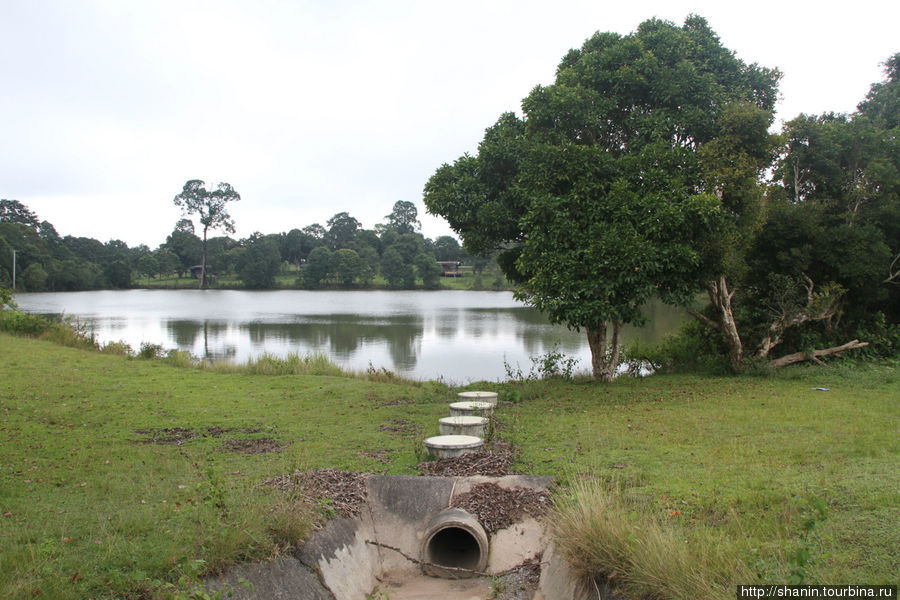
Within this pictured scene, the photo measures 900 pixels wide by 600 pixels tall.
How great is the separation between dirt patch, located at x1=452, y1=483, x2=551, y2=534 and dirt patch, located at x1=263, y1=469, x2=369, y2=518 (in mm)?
921

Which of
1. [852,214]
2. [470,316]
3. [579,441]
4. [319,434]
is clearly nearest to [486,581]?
[579,441]

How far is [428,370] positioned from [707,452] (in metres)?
13.1

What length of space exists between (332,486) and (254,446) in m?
2.46

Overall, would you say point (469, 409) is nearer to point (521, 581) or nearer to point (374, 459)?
point (374, 459)

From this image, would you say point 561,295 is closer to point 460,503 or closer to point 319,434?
point 319,434

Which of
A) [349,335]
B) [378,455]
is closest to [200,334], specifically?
[349,335]

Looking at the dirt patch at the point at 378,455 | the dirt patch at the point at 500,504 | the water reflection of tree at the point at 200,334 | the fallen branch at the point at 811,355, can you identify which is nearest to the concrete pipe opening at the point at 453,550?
the dirt patch at the point at 500,504

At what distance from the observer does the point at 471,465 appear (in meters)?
6.64

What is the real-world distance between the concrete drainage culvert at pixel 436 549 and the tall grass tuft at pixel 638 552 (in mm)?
273

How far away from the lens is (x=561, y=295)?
36.3 ft

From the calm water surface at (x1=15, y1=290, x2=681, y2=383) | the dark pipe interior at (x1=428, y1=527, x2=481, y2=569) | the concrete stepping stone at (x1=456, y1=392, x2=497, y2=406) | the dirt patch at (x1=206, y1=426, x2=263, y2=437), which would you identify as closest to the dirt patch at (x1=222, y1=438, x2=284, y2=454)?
the dirt patch at (x1=206, y1=426, x2=263, y2=437)

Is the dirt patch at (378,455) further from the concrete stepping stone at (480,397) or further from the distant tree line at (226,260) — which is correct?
the distant tree line at (226,260)

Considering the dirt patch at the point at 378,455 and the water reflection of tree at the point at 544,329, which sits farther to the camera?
the water reflection of tree at the point at 544,329

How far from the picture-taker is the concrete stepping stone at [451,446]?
6.83 meters
